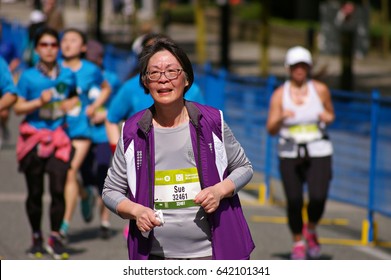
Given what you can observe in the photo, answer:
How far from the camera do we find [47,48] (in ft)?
32.0

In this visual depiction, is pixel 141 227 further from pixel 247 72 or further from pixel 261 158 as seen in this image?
pixel 247 72

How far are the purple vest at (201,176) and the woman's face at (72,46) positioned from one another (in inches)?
208

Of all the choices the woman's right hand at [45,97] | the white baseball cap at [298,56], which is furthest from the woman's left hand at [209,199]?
the white baseball cap at [298,56]

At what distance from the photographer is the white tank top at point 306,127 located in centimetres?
997

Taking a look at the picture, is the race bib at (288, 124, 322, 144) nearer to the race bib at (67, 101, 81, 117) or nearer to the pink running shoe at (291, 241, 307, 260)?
the pink running shoe at (291, 241, 307, 260)

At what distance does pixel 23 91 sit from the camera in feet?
31.9

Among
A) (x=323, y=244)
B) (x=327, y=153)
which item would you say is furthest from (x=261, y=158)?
(x=327, y=153)

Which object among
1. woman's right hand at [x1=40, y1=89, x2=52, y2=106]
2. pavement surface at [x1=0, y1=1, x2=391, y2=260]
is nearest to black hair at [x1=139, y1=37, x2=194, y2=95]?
woman's right hand at [x1=40, y1=89, x2=52, y2=106]

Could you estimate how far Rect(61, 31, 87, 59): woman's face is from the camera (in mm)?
10570

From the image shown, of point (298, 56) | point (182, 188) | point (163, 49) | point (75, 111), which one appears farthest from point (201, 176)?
point (75, 111)

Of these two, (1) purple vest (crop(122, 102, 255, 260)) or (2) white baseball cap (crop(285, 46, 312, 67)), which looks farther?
(2) white baseball cap (crop(285, 46, 312, 67))

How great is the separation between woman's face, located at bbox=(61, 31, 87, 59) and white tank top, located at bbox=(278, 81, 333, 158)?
75.9 inches

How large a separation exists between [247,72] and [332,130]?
18495 mm

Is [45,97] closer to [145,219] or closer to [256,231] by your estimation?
[256,231]
